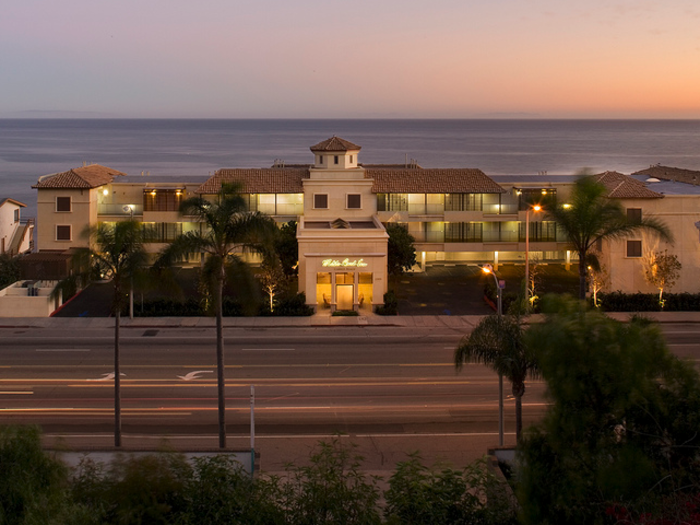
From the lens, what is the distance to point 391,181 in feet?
191

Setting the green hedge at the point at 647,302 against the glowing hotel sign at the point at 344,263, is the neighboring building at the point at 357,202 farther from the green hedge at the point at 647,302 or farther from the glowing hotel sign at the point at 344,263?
the green hedge at the point at 647,302

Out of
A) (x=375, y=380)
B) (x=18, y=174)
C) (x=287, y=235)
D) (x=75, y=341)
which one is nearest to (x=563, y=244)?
(x=287, y=235)

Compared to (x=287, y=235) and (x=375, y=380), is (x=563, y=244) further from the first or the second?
(x=375, y=380)

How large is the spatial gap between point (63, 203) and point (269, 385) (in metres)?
29.9

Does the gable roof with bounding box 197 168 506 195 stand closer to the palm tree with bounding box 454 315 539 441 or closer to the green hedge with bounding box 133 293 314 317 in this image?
the green hedge with bounding box 133 293 314 317

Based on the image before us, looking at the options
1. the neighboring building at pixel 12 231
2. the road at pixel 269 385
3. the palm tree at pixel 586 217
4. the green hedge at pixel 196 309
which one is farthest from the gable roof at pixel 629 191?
the neighboring building at pixel 12 231

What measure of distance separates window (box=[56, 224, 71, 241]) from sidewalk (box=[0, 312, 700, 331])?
1202 centimetres

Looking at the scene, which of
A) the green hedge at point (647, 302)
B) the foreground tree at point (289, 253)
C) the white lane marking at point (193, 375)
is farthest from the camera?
the foreground tree at point (289, 253)

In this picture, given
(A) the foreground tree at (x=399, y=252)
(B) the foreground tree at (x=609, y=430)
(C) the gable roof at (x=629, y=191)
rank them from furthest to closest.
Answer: (C) the gable roof at (x=629, y=191), (A) the foreground tree at (x=399, y=252), (B) the foreground tree at (x=609, y=430)

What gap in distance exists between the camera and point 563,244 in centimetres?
5709

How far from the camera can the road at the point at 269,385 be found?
27.3m

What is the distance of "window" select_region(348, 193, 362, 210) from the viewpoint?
57.2 m

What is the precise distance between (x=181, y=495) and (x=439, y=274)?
41375 millimetres

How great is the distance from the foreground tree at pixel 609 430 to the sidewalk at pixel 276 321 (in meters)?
27.4
